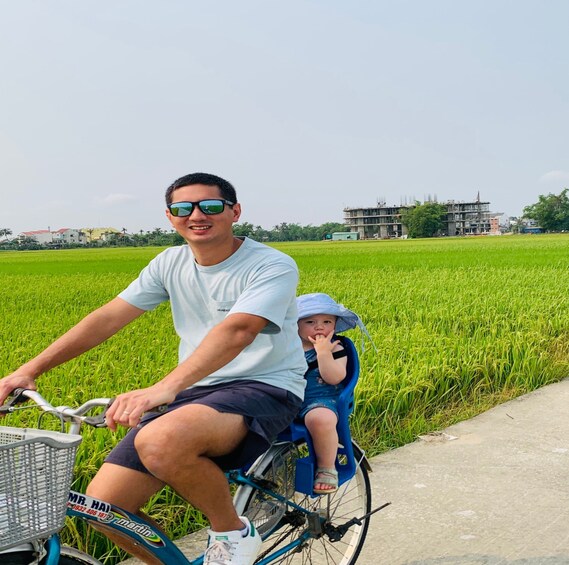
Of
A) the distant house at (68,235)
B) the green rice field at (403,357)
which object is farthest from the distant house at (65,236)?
the green rice field at (403,357)

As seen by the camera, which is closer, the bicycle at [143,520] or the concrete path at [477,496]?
the bicycle at [143,520]

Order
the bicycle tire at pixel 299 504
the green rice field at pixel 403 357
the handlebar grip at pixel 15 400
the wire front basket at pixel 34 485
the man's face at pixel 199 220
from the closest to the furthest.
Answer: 1. the wire front basket at pixel 34 485
2. the handlebar grip at pixel 15 400
3. the man's face at pixel 199 220
4. the bicycle tire at pixel 299 504
5. the green rice field at pixel 403 357

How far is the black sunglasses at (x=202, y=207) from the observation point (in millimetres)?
2168

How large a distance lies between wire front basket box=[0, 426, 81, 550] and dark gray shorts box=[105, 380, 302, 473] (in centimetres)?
46

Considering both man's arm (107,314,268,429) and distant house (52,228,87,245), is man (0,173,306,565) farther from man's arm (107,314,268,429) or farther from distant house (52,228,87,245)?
distant house (52,228,87,245)

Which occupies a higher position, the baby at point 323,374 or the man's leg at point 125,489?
the baby at point 323,374

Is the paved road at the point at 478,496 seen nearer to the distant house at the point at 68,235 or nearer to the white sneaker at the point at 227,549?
the white sneaker at the point at 227,549

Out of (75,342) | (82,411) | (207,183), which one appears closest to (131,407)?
(82,411)

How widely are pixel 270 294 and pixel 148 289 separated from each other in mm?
485

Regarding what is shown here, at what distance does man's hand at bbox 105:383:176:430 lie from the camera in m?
1.74

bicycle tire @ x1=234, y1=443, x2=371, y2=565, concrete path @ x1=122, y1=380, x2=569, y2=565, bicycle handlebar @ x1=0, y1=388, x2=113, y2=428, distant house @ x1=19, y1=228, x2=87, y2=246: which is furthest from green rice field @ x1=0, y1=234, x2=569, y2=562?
distant house @ x1=19, y1=228, x2=87, y2=246

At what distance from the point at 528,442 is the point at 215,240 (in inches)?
120

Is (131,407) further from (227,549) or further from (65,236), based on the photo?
(65,236)

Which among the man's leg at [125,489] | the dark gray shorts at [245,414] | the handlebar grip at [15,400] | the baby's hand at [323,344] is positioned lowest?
the man's leg at [125,489]
